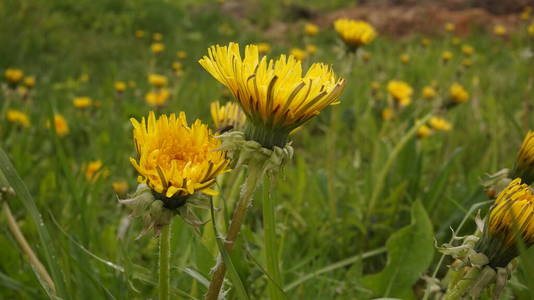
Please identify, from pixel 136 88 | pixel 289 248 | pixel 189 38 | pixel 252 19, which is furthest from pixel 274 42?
pixel 289 248

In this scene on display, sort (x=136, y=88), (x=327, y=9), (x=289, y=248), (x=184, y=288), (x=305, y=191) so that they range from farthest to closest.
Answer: (x=327, y=9) → (x=136, y=88) → (x=305, y=191) → (x=289, y=248) → (x=184, y=288)

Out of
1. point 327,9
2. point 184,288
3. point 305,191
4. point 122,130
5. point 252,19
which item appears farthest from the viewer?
point 327,9

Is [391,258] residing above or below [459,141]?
above

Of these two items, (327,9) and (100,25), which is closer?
(100,25)

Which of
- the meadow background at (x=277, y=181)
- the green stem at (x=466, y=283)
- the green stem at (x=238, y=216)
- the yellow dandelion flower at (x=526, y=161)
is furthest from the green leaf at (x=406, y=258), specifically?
the green stem at (x=238, y=216)

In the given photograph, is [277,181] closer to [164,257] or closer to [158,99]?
[164,257]

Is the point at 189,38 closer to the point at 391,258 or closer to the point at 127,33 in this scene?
the point at 127,33

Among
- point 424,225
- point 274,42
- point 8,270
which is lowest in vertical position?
point 274,42
